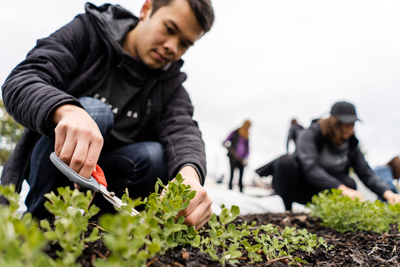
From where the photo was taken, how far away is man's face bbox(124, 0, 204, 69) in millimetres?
1923

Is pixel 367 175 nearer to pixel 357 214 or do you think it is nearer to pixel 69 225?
pixel 357 214

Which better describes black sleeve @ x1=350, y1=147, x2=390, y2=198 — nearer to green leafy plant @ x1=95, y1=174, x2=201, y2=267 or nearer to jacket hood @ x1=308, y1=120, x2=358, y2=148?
jacket hood @ x1=308, y1=120, x2=358, y2=148

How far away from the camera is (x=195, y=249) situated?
1.04m

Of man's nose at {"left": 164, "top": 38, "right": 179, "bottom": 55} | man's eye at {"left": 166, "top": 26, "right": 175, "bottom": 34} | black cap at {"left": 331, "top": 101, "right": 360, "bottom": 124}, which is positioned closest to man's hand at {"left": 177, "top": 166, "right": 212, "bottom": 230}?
man's nose at {"left": 164, "top": 38, "right": 179, "bottom": 55}

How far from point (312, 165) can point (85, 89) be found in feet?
9.74

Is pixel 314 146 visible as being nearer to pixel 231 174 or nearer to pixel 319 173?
pixel 319 173

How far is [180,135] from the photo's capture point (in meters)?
2.02

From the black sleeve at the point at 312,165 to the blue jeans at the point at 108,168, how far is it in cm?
225

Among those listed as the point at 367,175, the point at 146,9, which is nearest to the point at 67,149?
the point at 146,9

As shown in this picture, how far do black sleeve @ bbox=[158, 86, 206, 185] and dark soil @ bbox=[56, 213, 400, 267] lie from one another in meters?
0.73

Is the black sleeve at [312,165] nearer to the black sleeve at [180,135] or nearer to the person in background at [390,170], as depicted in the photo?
the black sleeve at [180,135]

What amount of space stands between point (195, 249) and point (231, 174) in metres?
6.77

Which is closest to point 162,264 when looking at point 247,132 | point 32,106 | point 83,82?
point 32,106

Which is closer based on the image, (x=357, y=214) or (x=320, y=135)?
(x=357, y=214)
